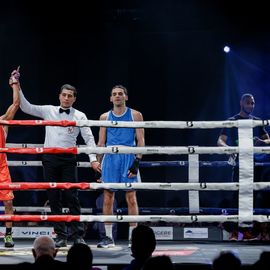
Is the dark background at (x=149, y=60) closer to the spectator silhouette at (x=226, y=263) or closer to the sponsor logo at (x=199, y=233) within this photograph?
the sponsor logo at (x=199, y=233)

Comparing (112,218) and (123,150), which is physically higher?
(123,150)

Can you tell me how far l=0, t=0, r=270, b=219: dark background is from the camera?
9.48 metres

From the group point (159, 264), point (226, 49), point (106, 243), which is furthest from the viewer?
point (226, 49)

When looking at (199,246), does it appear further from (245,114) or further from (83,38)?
(83,38)

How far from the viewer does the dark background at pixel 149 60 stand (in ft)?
31.1

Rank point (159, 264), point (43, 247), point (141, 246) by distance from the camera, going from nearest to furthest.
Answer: point (159, 264)
point (141, 246)
point (43, 247)

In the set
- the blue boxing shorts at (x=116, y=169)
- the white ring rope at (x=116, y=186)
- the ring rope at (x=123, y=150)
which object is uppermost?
the ring rope at (x=123, y=150)

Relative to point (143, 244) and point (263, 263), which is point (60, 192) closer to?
point (143, 244)

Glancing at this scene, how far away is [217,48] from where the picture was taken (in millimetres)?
9922

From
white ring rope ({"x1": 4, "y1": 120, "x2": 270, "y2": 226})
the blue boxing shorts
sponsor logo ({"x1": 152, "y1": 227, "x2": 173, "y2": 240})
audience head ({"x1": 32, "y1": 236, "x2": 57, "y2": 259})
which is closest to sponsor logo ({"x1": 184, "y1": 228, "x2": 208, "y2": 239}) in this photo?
sponsor logo ({"x1": 152, "y1": 227, "x2": 173, "y2": 240})

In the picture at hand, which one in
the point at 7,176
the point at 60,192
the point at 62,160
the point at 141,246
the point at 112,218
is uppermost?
the point at 62,160

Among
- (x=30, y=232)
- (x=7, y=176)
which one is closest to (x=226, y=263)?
(x=7, y=176)

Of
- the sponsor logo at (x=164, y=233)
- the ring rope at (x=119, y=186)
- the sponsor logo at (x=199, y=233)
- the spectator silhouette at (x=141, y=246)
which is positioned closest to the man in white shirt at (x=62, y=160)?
the ring rope at (x=119, y=186)

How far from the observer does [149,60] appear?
984 centimetres
